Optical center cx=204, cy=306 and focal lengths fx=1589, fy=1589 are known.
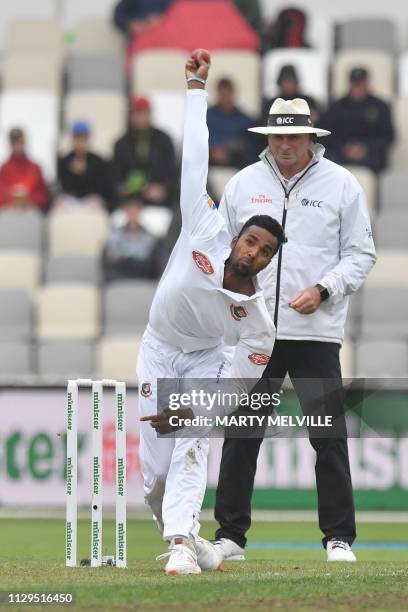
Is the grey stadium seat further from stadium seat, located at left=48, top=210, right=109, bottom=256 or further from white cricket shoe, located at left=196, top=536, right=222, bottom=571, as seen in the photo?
white cricket shoe, located at left=196, top=536, right=222, bottom=571

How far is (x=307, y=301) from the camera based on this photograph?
25.2 feet

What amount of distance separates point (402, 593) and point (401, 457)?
553 centimetres

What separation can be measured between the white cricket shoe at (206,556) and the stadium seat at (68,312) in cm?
684

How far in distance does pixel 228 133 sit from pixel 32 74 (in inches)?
107

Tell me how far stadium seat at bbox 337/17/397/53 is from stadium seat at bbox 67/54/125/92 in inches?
95.5

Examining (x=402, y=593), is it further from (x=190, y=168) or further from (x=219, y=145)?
(x=219, y=145)

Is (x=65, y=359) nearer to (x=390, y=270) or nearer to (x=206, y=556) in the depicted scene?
(x=390, y=270)

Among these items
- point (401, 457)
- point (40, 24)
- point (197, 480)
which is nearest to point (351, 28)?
point (40, 24)

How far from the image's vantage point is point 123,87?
1716 cm

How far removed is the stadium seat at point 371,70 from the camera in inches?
647

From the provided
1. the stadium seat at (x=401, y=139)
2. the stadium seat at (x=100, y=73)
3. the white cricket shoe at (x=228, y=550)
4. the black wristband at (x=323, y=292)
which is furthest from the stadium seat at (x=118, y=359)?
the black wristband at (x=323, y=292)

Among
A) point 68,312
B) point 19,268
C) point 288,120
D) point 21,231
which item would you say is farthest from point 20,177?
point 288,120

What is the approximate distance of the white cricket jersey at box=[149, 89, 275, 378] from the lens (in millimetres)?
6922

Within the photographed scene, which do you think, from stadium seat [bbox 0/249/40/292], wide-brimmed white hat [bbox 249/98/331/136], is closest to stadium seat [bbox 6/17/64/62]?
stadium seat [bbox 0/249/40/292]
